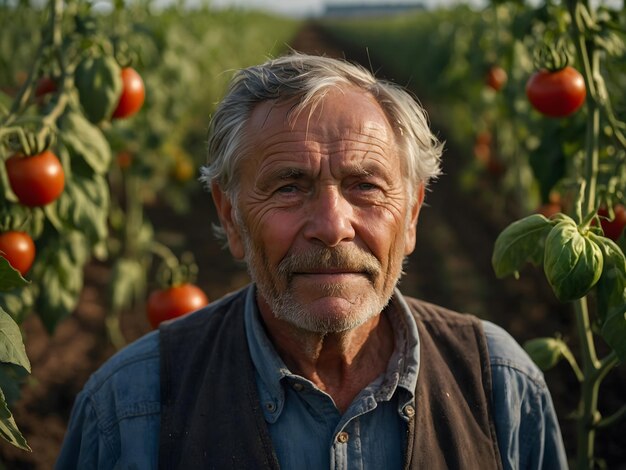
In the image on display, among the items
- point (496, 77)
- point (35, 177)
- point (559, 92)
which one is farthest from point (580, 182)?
point (496, 77)

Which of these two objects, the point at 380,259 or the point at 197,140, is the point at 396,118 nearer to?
the point at 380,259

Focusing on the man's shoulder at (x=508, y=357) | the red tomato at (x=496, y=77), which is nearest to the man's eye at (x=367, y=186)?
the man's shoulder at (x=508, y=357)

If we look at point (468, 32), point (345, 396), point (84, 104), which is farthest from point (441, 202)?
point (345, 396)

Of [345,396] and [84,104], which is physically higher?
[84,104]

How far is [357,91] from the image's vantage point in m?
1.76

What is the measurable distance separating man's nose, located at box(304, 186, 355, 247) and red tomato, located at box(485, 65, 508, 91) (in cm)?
390

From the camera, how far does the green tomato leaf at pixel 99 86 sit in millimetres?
2449

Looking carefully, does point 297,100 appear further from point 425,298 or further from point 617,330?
point 425,298

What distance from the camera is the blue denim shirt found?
1672 mm

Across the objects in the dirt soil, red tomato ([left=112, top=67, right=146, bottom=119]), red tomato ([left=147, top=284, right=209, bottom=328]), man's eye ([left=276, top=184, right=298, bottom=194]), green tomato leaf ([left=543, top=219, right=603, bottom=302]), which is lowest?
the dirt soil

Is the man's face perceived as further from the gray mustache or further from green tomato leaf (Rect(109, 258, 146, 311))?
green tomato leaf (Rect(109, 258, 146, 311))

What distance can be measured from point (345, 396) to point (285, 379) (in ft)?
0.48

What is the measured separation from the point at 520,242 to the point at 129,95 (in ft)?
4.65

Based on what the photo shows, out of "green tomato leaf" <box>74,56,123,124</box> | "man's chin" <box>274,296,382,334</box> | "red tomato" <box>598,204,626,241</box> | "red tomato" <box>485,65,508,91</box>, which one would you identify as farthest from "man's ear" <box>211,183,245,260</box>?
"red tomato" <box>485,65,508,91</box>
